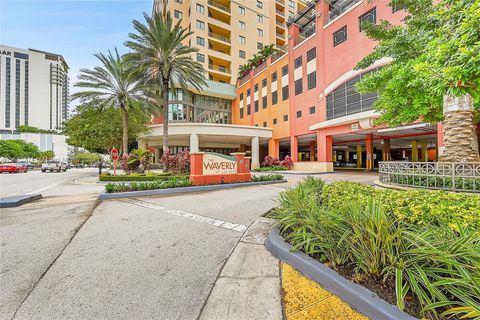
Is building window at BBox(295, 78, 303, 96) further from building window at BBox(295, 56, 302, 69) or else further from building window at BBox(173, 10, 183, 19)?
building window at BBox(173, 10, 183, 19)

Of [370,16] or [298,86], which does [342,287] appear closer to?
[370,16]

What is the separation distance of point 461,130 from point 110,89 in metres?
26.6

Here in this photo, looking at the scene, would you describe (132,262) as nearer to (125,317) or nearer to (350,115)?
(125,317)

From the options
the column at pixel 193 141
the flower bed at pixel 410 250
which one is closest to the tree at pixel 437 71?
the flower bed at pixel 410 250

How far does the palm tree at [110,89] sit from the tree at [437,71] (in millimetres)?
20585


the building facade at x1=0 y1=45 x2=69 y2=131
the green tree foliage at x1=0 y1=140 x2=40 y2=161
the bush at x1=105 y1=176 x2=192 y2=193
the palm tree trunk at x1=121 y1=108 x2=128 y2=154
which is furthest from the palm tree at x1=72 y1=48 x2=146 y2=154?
the building facade at x1=0 y1=45 x2=69 y2=131

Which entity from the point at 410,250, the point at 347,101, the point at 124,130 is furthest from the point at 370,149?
the point at 124,130

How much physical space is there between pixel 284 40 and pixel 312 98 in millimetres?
29759

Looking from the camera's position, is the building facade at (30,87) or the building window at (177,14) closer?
the building window at (177,14)

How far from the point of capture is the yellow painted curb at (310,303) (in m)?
2.14

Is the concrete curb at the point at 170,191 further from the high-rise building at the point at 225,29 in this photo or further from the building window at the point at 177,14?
the building window at the point at 177,14

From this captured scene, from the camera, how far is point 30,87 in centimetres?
10225

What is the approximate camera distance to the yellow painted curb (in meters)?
2.14

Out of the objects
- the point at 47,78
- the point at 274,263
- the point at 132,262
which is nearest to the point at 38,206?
the point at 132,262
